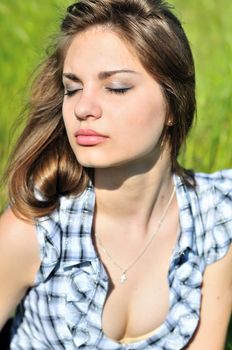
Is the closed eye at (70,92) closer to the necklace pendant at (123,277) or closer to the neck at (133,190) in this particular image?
the neck at (133,190)

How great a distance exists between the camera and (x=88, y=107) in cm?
268

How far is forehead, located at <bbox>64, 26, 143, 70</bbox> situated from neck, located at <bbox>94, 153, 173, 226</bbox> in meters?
0.32

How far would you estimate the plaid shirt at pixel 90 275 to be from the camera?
289 cm

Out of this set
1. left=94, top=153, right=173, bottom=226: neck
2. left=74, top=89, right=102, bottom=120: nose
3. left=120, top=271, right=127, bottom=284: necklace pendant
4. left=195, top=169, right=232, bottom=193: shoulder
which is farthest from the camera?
left=195, top=169, right=232, bottom=193: shoulder

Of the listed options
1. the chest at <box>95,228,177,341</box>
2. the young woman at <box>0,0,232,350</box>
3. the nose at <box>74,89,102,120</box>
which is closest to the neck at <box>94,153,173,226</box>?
the young woman at <box>0,0,232,350</box>

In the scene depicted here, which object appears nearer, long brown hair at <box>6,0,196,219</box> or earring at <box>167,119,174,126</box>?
long brown hair at <box>6,0,196,219</box>

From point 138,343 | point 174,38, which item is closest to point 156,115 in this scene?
point 174,38

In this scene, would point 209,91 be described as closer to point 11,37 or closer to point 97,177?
point 11,37

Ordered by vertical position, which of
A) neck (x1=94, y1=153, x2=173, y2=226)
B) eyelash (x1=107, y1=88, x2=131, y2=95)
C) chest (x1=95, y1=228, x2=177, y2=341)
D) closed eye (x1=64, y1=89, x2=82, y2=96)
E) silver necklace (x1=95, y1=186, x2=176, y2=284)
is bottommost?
chest (x1=95, y1=228, x2=177, y2=341)

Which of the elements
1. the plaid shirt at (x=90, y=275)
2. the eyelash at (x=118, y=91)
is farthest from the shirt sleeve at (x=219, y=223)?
the eyelash at (x=118, y=91)

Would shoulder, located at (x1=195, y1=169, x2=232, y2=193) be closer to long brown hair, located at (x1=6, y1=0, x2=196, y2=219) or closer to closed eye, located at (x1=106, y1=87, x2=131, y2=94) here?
long brown hair, located at (x1=6, y1=0, x2=196, y2=219)

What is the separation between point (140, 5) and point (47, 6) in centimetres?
258

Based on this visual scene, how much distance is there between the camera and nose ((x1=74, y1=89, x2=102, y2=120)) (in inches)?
105

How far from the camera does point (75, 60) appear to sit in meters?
2.76
